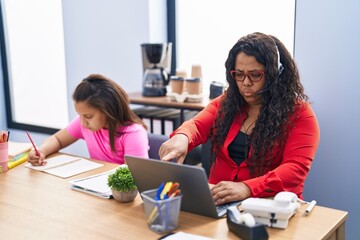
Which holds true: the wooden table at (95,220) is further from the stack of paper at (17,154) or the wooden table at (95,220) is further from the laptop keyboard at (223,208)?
the stack of paper at (17,154)

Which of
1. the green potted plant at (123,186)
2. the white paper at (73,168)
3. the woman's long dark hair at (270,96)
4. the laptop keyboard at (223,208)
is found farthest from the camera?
the white paper at (73,168)

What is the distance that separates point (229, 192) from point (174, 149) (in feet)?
0.90

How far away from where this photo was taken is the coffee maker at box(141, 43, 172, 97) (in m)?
2.73

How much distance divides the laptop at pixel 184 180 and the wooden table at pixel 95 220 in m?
0.03

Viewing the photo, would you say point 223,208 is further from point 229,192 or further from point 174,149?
point 174,149

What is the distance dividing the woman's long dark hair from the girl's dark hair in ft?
1.68

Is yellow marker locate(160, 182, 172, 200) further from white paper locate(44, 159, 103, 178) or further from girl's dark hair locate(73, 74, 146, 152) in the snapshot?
girl's dark hair locate(73, 74, 146, 152)

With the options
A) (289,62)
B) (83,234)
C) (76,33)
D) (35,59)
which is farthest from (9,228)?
(35,59)

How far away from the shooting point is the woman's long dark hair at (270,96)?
158 centimetres

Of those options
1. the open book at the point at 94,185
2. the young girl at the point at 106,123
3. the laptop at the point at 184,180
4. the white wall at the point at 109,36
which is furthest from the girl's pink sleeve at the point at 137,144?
the white wall at the point at 109,36

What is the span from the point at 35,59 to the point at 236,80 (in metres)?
2.73

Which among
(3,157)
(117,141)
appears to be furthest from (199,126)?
(3,157)

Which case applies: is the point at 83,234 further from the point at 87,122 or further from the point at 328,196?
the point at 328,196

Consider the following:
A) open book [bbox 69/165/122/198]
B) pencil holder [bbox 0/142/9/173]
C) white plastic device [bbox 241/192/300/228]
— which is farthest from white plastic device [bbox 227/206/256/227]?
pencil holder [bbox 0/142/9/173]
